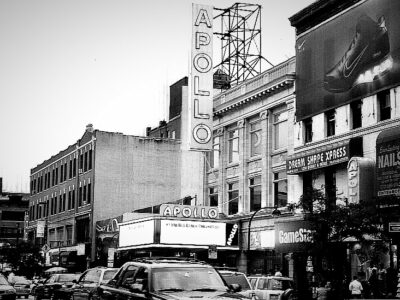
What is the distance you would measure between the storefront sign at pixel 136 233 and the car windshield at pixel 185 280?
28.7 metres

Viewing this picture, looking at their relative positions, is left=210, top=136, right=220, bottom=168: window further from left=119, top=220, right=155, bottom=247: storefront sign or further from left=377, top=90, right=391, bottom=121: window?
left=377, top=90, right=391, bottom=121: window

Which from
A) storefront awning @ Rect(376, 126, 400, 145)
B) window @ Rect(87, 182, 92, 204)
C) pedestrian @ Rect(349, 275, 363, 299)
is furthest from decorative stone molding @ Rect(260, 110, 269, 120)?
window @ Rect(87, 182, 92, 204)

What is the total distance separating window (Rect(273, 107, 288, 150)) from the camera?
137 feet

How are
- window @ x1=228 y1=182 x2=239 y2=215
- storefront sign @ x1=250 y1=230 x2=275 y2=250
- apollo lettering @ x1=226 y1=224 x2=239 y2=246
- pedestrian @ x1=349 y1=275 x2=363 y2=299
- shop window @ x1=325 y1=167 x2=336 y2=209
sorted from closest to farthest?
1. pedestrian @ x1=349 y1=275 x2=363 y2=299
2. shop window @ x1=325 y1=167 x2=336 y2=209
3. storefront sign @ x1=250 y1=230 x2=275 y2=250
4. apollo lettering @ x1=226 y1=224 x2=239 y2=246
5. window @ x1=228 y1=182 x2=239 y2=215

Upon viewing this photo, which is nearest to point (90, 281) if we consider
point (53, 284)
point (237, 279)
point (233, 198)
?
point (237, 279)

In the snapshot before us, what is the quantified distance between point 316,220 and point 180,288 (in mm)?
14569

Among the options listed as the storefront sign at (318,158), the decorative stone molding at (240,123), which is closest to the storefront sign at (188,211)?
the decorative stone molding at (240,123)

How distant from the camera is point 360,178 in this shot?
32.6 metres

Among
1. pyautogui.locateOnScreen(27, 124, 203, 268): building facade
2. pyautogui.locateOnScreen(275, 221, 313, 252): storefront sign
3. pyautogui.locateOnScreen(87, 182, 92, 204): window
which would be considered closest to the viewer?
pyautogui.locateOnScreen(275, 221, 313, 252): storefront sign

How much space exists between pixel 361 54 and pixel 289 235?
9.83 metres

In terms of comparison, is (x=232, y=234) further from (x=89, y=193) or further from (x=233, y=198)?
(x=89, y=193)

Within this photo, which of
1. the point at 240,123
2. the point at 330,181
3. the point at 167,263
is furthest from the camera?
the point at 240,123

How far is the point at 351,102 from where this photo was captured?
35.2 m

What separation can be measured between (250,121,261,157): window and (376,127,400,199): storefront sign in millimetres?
13397
